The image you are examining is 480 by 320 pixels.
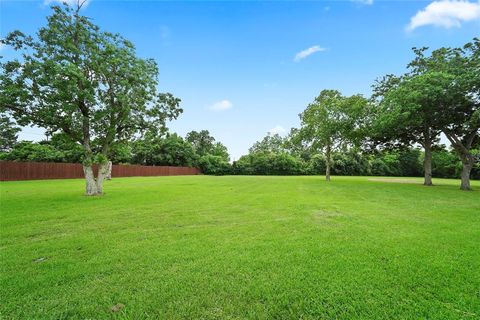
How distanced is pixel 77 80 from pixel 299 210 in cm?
1000

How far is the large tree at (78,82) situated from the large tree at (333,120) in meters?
16.2

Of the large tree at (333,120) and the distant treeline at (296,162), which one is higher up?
the large tree at (333,120)

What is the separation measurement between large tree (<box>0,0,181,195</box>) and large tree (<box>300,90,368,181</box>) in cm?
1624

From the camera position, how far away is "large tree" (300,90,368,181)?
64.3ft

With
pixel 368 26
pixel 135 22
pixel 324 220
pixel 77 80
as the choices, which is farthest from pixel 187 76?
pixel 324 220

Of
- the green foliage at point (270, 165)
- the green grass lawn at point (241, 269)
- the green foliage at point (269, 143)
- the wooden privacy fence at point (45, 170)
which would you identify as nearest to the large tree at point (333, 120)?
the green grass lawn at point (241, 269)

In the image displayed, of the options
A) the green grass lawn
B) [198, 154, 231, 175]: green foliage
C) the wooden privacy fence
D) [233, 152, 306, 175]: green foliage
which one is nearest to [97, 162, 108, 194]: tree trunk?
the green grass lawn

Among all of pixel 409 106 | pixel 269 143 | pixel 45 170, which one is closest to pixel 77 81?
pixel 409 106

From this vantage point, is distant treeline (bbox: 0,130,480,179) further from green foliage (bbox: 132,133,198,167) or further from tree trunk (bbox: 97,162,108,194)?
tree trunk (bbox: 97,162,108,194)

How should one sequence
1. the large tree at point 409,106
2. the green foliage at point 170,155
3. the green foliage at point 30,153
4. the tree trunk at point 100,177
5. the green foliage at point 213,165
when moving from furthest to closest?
1. the green foliage at point 213,165
2. the green foliage at point 170,155
3. the green foliage at point 30,153
4. the large tree at point 409,106
5. the tree trunk at point 100,177

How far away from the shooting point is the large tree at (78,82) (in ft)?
29.2

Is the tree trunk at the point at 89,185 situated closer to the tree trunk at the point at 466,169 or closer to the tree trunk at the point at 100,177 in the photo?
the tree trunk at the point at 100,177

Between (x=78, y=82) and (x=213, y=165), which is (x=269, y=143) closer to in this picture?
(x=213, y=165)

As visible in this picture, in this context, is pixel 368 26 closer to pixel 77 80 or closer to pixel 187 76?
pixel 187 76
